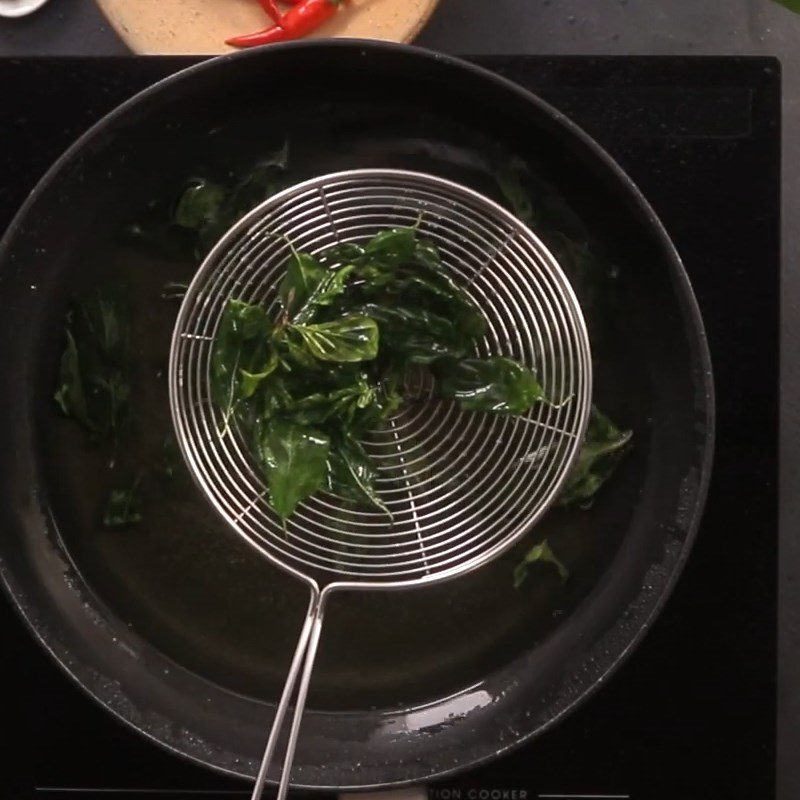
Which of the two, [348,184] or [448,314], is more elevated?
[348,184]

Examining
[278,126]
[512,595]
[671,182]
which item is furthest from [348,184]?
[512,595]

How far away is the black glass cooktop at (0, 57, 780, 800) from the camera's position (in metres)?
0.78

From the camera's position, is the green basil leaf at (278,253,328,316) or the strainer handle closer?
the strainer handle

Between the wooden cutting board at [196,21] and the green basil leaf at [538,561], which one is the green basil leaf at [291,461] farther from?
the wooden cutting board at [196,21]

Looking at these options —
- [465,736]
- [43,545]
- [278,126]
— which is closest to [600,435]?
[465,736]

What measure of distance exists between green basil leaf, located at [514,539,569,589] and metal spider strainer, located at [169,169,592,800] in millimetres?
29

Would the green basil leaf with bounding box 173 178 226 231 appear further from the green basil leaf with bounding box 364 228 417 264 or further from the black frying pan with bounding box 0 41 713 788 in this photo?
the green basil leaf with bounding box 364 228 417 264

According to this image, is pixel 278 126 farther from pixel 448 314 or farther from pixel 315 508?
pixel 315 508

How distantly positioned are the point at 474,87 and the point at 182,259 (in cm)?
28

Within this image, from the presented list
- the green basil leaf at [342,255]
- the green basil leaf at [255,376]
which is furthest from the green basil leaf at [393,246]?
the green basil leaf at [255,376]

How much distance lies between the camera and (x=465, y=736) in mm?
763

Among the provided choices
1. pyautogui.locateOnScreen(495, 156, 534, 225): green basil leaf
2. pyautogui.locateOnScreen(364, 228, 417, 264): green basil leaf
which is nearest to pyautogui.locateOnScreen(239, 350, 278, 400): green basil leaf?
pyautogui.locateOnScreen(364, 228, 417, 264): green basil leaf

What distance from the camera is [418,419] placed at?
805mm

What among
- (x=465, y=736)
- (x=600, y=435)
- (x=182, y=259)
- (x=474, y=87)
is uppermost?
(x=474, y=87)
